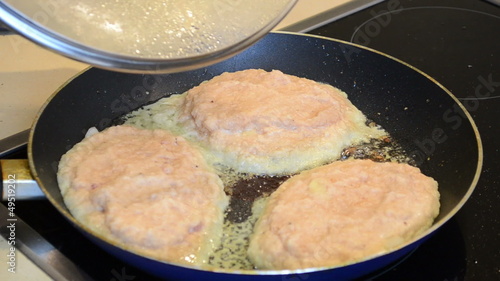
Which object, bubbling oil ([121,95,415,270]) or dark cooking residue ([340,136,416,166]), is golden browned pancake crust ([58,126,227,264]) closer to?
bubbling oil ([121,95,415,270])

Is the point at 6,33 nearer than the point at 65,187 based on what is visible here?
No

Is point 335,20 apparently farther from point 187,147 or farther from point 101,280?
point 101,280

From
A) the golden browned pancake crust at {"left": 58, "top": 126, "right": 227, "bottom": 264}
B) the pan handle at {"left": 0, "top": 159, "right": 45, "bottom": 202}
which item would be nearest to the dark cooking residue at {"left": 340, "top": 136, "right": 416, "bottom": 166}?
the golden browned pancake crust at {"left": 58, "top": 126, "right": 227, "bottom": 264}

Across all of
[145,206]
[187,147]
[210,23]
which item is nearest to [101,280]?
[145,206]

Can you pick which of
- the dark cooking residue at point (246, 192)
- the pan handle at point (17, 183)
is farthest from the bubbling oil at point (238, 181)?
the pan handle at point (17, 183)

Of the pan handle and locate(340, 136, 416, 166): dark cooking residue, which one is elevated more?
the pan handle

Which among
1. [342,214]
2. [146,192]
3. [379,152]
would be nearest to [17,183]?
[146,192]
